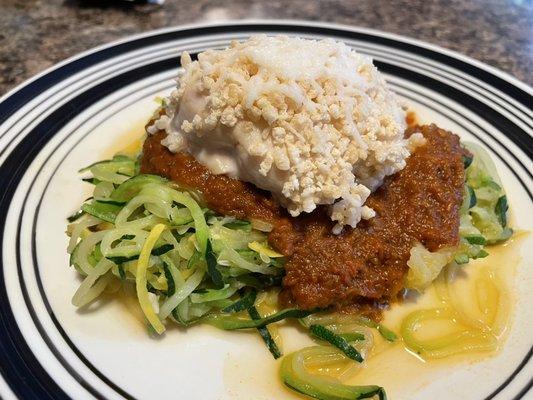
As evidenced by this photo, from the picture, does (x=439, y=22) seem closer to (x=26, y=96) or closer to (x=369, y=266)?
(x=369, y=266)

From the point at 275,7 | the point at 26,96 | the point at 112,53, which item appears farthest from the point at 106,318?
the point at 275,7

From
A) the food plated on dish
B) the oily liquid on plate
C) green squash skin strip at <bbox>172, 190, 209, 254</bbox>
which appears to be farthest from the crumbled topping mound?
the oily liquid on plate

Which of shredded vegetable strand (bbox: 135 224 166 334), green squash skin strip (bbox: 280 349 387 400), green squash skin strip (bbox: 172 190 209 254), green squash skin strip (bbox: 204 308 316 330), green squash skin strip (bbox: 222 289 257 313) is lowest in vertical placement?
green squash skin strip (bbox: 280 349 387 400)

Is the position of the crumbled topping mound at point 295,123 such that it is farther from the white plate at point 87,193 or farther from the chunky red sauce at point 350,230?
the white plate at point 87,193

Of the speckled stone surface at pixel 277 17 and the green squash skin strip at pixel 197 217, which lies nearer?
the green squash skin strip at pixel 197 217

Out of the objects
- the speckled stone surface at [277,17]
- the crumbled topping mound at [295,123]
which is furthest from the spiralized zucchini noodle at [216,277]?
the speckled stone surface at [277,17]

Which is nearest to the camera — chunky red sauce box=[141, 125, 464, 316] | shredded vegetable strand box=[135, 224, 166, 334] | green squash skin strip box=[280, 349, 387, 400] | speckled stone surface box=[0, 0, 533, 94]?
green squash skin strip box=[280, 349, 387, 400]

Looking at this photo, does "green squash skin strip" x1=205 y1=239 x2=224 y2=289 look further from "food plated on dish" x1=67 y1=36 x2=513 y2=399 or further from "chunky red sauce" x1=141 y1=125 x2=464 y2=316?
"chunky red sauce" x1=141 y1=125 x2=464 y2=316
